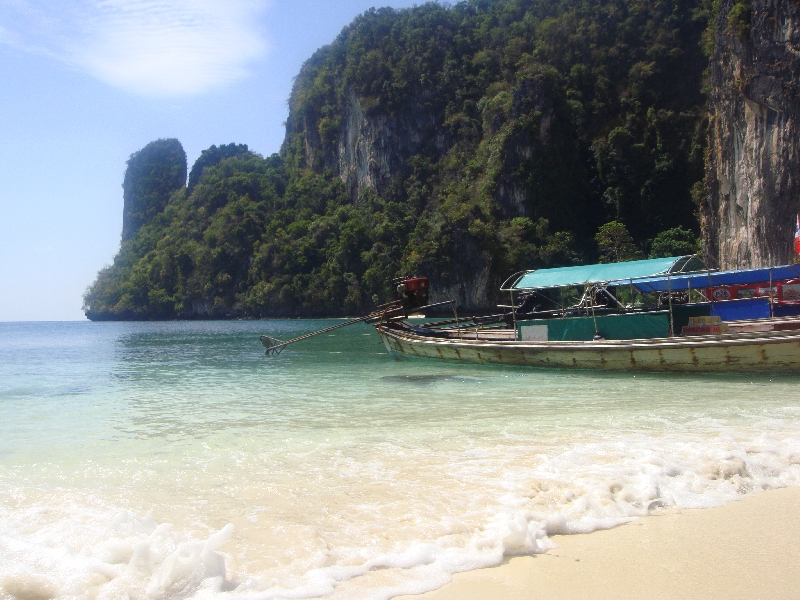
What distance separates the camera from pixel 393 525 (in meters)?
4.26

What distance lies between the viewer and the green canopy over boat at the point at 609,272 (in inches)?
543

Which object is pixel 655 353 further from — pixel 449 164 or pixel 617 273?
pixel 449 164

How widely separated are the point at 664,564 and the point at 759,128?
30.1 meters

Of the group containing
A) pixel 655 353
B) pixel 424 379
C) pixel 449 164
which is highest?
pixel 449 164

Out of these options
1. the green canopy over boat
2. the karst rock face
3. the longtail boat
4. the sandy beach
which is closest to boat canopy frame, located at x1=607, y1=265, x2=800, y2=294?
the longtail boat

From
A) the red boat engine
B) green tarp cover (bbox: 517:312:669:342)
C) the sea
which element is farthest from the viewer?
the red boat engine

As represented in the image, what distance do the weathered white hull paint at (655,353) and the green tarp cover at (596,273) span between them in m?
1.45

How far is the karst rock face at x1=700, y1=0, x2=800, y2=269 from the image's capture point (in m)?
26.6

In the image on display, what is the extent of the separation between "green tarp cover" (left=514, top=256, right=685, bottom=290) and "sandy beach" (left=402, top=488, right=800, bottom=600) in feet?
32.6

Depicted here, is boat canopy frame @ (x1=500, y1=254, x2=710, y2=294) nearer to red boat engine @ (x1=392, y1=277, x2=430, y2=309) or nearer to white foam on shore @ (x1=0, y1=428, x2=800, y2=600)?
red boat engine @ (x1=392, y1=277, x2=430, y2=309)

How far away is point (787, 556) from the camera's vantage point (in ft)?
12.0

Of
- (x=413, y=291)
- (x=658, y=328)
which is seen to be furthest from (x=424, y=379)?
(x=413, y=291)

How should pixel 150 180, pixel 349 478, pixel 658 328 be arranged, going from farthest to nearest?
pixel 150 180, pixel 658 328, pixel 349 478

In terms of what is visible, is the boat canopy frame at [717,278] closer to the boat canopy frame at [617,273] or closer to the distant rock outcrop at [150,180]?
the boat canopy frame at [617,273]
